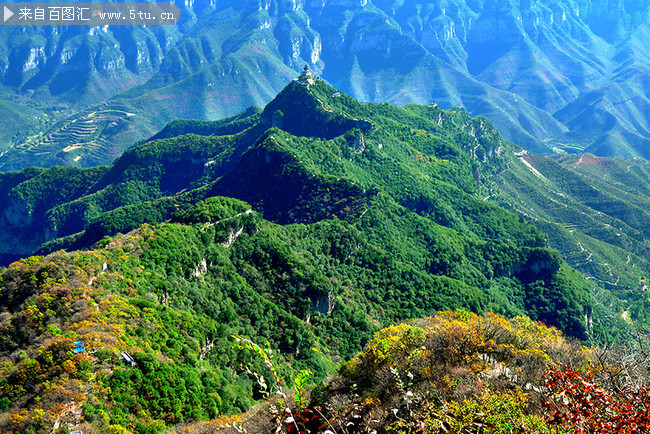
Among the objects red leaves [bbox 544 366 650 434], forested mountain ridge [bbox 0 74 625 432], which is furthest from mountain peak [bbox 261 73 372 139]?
red leaves [bbox 544 366 650 434]

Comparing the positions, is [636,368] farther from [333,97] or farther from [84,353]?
[333,97]

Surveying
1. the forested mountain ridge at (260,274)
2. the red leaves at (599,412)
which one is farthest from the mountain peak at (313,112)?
the red leaves at (599,412)

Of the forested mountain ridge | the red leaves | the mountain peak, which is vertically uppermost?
the red leaves

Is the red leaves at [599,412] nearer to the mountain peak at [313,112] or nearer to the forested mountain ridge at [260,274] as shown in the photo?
the forested mountain ridge at [260,274]

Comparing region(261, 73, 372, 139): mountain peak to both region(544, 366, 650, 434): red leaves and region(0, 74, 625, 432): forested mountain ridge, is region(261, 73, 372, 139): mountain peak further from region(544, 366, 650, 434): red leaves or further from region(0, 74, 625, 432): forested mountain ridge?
region(544, 366, 650, 434): red leaves

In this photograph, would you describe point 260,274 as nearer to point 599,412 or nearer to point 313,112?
point 599,412

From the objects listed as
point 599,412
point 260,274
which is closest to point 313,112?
point 260,274
